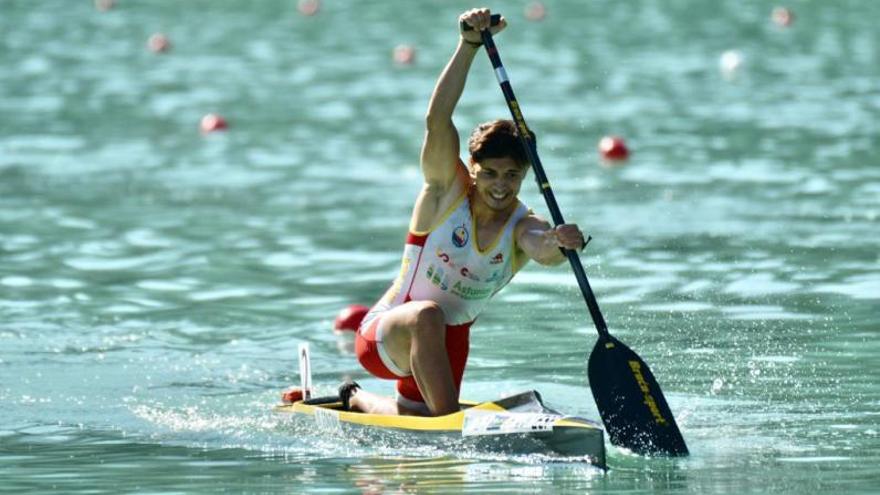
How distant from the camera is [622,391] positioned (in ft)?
27.4

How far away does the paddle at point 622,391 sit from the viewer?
811 centimetres

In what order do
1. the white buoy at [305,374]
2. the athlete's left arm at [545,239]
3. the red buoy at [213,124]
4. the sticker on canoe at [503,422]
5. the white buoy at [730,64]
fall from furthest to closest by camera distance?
the white buoy at [730,64]
the red buoy at [213,124]
the white buoy at [305,374]
the athlete's left arm at [545,239]
the sticker on canoe at [503,422]

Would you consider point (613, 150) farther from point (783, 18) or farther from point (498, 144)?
point (783, 18)

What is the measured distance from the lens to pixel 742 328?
1096cm

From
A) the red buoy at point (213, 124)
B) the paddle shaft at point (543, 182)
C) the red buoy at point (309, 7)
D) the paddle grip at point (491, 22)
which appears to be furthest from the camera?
the red buoy at point (309, 7)

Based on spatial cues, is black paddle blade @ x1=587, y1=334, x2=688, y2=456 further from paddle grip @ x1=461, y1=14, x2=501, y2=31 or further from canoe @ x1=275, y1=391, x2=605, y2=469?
paddle grip @ x1=461, y1=14, x2=501, y2=31

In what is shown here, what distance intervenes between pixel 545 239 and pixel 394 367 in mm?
915

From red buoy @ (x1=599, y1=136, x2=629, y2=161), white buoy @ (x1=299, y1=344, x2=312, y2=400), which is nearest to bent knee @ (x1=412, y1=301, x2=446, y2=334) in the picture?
white buoy @ (x1=299, y1=344, x2=312, y2=400)

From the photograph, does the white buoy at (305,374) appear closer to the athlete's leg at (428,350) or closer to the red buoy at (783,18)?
the athlete's leg at (428,350)

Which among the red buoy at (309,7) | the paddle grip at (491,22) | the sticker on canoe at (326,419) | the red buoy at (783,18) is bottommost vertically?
the sticker on canoe at (326,419)

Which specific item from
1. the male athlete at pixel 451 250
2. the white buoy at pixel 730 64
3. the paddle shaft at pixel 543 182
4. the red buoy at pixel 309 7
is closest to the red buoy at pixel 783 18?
the white buoy at pixel 730 64

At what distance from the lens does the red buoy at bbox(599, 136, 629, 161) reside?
18.8m

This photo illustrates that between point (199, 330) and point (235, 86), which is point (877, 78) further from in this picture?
point (199, 330)

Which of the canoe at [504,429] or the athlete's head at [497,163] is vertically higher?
the athlete's head at [497,163]
